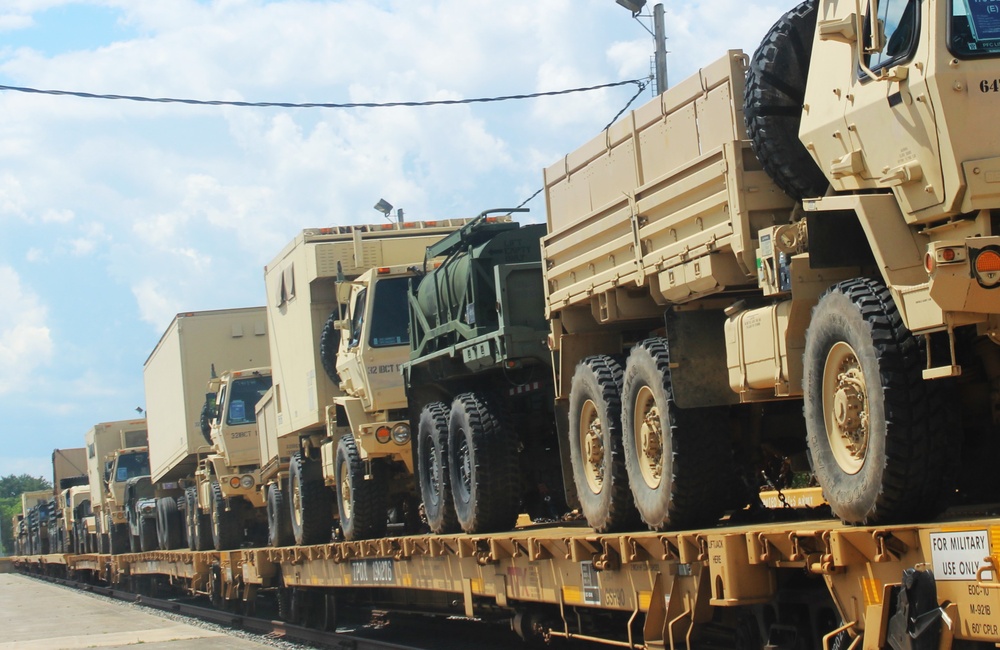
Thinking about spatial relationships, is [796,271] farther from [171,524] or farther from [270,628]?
[171,524]

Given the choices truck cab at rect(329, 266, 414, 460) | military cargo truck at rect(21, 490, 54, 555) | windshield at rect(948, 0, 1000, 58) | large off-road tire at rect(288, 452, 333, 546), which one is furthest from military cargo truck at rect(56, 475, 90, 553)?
windshield at rect(948, 0, 1000, 58)

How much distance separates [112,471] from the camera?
32781 millimetres

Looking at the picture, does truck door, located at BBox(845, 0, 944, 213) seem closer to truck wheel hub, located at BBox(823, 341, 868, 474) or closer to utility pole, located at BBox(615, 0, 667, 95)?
truck wheel hub, located at BBox(823, 341, 868, 474)

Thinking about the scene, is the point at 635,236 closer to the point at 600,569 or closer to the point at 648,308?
the point at 648,308

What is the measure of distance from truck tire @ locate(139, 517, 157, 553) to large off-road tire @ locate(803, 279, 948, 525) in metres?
24.4

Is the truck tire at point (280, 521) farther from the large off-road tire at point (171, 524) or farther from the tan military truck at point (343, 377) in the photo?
the large off-road tire at point (171, 524)

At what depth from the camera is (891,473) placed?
19.5 feet

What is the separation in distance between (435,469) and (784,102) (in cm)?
601

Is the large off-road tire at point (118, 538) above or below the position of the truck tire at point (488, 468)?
below

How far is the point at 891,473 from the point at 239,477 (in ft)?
53.3

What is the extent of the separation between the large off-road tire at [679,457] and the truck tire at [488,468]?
2.72 meters

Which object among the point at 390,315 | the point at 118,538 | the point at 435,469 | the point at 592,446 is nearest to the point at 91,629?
the point at 390,315

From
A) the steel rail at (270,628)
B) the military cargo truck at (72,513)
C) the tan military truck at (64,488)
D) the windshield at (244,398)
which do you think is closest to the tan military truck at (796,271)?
the steel rail at (270,628)

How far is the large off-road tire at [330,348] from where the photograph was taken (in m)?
15.7
